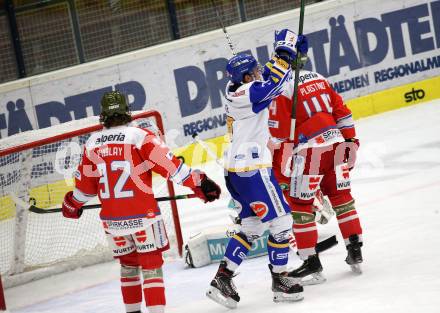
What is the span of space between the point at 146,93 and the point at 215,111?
0.94 metres

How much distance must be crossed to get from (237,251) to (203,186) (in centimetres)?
63

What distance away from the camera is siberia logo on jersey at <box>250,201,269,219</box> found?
536 cm

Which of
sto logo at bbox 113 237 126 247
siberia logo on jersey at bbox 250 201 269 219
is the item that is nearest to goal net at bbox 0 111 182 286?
siberia logo on jersey at bbox 250 201 269 219

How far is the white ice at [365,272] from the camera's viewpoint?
524 cm

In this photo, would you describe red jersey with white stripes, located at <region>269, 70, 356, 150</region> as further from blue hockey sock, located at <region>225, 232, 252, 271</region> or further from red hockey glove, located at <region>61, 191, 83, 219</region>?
red hockey glove, located at <region>61, 191, 83, 219</region>

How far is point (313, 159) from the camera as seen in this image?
18.9 feet

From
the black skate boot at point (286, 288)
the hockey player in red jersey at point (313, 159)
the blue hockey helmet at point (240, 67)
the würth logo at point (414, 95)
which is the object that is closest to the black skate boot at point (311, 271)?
the hockey player in red jersey at point (313, 159)

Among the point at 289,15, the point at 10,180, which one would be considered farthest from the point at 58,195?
the point at 289,15

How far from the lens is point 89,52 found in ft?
36.8

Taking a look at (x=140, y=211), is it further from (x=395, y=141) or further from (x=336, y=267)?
(x=395, y=141)

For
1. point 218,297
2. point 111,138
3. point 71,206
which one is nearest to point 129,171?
point 111,138

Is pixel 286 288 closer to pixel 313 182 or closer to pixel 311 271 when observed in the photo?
pixel 311 271

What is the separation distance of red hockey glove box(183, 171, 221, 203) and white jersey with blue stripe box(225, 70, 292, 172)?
0.41 meters

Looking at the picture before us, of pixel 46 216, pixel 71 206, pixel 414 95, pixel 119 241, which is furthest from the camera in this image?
pixel 414 95
